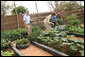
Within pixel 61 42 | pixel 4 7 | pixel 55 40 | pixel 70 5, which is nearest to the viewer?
pixel 61 42

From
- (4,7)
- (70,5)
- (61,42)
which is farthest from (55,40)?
(70,5)

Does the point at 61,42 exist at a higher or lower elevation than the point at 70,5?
lower

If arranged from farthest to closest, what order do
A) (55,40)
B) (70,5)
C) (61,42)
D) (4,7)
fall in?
(70,5) → (4,7) → (55,40) → (61,42)

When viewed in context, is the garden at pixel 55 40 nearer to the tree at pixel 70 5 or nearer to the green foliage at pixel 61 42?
the green foliage at pixel 61 42

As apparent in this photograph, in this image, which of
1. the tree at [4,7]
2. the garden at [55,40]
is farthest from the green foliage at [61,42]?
the tree at [4,7]

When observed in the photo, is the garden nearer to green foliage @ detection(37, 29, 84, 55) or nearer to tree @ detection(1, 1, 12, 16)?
green foliage @ detection(37, 29, 84, 55)

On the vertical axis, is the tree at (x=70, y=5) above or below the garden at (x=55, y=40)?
above

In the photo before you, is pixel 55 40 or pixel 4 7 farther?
pixel 4 7

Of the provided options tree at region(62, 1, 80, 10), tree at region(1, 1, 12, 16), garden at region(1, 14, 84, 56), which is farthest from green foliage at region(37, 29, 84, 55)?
tree at region(62, 1, 80, 10)

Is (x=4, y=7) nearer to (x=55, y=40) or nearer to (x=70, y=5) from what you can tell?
(x=70, y=5)

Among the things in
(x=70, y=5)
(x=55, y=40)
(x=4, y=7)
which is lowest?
(x=55, y=40)

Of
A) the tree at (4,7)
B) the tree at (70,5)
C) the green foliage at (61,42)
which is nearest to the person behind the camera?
the green foliage at (61,42)

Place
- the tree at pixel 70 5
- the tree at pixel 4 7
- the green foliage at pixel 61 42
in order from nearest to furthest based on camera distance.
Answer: the green foliage at pixel 61 42, the tree at pixel 4 7, the tree at pixel 70 5

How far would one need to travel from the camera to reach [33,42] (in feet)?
21.6
